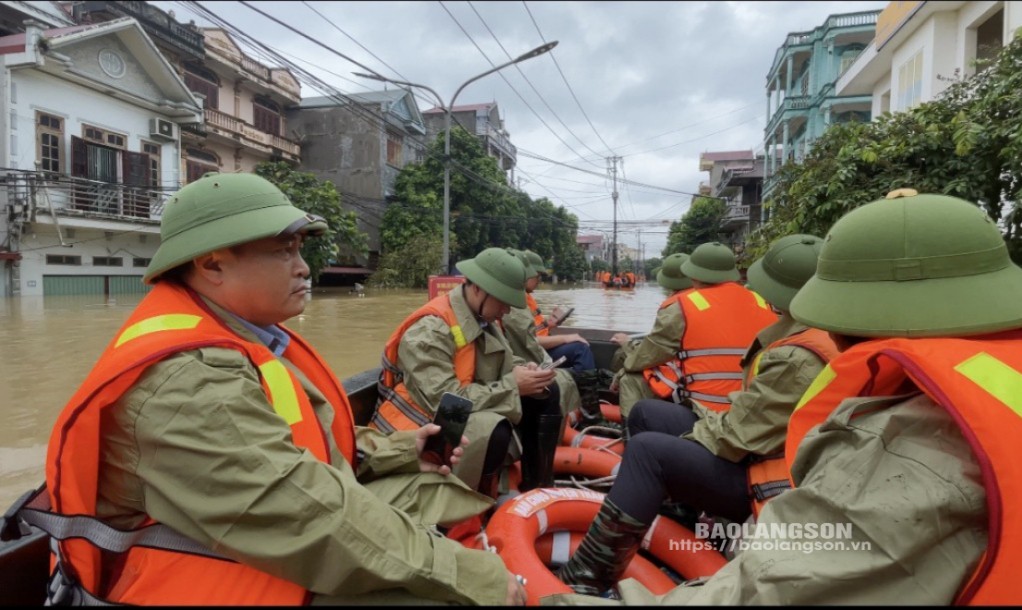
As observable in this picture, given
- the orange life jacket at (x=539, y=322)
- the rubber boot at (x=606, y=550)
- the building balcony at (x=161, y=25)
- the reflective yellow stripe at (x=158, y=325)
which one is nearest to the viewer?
the reflective yellow stripe at (x=158, y=325)

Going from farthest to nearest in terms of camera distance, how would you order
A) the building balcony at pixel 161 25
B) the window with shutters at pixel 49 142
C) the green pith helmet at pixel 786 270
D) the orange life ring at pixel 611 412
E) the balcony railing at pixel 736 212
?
the balcony railing at pixel 736 212 < the building balcony at pixel 161 25 < the window with shutters at pixel 49 142 < the orange life ring at pixel 611 412 < the green pith helmet at pixel 786 270

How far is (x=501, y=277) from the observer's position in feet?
9.03

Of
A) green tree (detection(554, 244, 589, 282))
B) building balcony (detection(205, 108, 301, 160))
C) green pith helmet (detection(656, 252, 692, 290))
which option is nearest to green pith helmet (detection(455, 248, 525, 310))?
green pith helmet (detection(656, 252, 692, 290))

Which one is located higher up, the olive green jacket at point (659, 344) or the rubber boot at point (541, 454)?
the olive green jacket at point (659, 344)

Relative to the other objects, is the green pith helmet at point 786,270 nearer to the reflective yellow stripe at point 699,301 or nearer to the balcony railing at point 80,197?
the reflective yellow stripe at point 699,301

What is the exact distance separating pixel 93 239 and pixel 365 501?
1844 centimetres

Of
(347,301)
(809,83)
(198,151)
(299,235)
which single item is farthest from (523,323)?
(809,83)

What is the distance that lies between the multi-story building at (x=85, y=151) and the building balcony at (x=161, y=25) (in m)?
1.50

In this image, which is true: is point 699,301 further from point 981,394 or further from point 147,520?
point 147,520

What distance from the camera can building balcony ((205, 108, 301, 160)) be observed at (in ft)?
63.2

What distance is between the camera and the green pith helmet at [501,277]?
8.88 ft

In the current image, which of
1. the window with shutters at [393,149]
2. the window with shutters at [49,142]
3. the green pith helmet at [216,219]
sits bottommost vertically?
the green pith helmet at [216,219]

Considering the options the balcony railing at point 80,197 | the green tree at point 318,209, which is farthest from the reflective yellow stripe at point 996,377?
the green tree at point 318,209

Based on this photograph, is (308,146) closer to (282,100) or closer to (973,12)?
(282,100)
